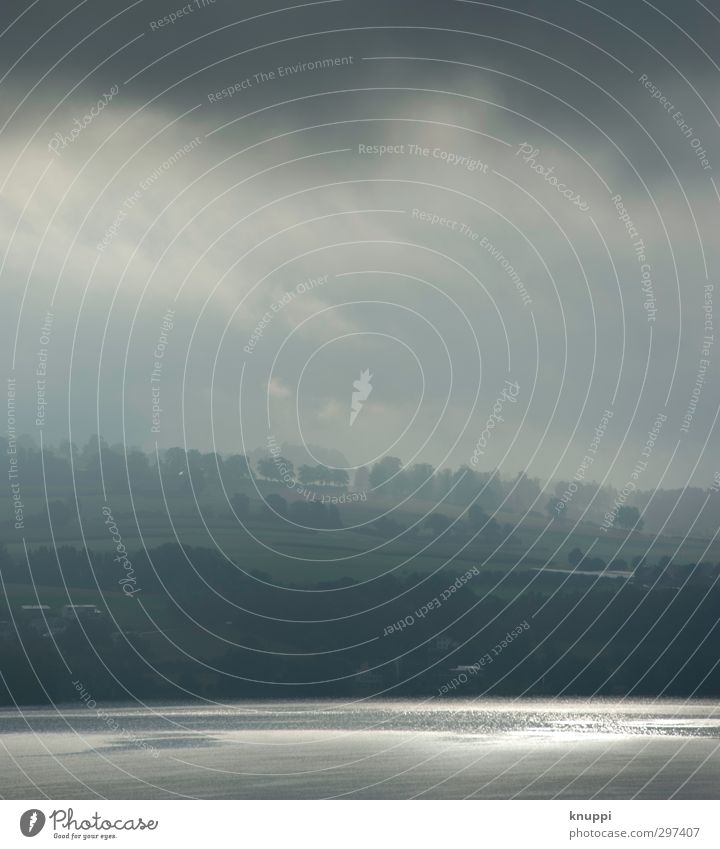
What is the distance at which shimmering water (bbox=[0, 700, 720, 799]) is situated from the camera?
4603cm

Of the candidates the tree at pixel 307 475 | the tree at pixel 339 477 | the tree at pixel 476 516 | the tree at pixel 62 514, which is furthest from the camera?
the tree at pixel 476 516

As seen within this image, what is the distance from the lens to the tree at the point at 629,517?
55737 millimetres

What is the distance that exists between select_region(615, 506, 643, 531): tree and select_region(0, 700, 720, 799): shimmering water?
34.2 feet

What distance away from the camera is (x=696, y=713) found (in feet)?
318

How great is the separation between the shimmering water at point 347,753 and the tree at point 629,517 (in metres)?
10.4

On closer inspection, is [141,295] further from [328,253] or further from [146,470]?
[328,253]

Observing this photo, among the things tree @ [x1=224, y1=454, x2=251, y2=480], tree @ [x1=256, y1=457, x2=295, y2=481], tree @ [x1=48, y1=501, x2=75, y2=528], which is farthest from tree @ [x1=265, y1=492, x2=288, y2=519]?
tree @ [x1=48, y1=501, x2=75, y2=528]

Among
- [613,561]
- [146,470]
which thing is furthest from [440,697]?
[146,470]

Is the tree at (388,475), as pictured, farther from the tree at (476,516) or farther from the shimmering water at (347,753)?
the shimmering water at (347,753)

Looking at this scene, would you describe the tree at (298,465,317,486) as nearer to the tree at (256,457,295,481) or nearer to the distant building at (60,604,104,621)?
the tree at (256,457,295,481)

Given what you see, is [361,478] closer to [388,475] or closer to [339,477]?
[388,475]

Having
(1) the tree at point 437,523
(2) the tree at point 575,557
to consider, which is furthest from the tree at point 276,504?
(2) the tree at point 575,557

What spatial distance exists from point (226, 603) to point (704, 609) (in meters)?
25.2

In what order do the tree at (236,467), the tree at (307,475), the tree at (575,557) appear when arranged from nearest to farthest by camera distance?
the tree at (307,475)
the tree at (236,467)
the tree at (575,557)
